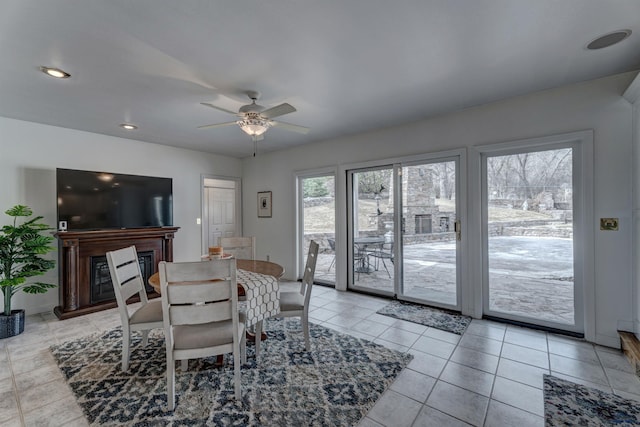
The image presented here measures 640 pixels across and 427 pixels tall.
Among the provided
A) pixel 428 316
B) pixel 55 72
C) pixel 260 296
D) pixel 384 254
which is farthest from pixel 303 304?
pixel 55 72

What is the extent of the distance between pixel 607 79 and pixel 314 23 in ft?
9.19

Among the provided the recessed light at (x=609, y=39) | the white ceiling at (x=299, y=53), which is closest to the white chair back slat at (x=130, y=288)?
the white ceiling at (x=299, y=53)

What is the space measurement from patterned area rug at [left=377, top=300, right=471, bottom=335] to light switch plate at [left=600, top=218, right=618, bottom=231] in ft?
5.23

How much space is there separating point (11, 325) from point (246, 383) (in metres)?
2.88

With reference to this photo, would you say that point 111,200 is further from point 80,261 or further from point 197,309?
point 197,309

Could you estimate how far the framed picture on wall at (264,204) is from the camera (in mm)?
5629

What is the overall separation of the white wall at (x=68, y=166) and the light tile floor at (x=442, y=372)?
4.90ft

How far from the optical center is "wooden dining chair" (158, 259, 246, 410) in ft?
5.83

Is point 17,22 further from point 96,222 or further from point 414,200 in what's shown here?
point 414,200

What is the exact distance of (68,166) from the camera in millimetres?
3941

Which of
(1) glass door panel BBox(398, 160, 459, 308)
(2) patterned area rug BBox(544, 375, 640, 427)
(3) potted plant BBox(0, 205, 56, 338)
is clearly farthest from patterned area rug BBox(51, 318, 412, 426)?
(1) glass door panel BBox(398, 160, 459, 308)

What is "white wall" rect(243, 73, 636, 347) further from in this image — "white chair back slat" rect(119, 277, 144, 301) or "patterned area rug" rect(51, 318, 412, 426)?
"white chair back slat" rect(119, 277, 144, 301)

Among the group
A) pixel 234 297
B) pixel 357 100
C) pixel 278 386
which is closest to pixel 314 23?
pixel 357 100

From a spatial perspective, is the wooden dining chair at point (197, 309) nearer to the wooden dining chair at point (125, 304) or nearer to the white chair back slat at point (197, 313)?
the white chair back slat at point (197, 313)
